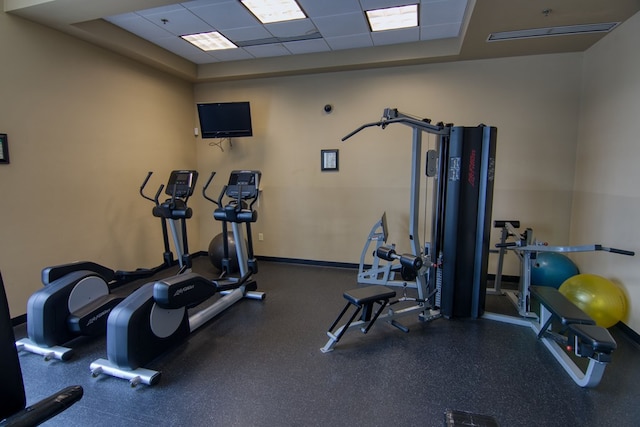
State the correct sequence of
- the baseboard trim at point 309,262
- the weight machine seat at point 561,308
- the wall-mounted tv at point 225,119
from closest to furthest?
the weight machine seat at point 561,308
the wall-mounted tv at point 225,119
the baseboard trim at point 309,262

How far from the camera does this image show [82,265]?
10.2 feet

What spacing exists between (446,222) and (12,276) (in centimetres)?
418

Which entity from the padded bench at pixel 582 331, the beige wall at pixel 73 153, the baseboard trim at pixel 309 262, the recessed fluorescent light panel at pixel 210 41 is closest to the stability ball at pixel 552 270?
the padded bench at pixel 582 331

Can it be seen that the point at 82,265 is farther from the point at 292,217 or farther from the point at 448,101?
the point at 448,101

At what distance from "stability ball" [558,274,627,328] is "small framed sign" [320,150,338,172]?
319cm

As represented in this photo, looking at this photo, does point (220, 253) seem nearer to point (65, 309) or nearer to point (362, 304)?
point (65, 309)

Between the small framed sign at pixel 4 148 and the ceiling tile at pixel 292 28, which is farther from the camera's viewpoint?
the ceiling tile at pixel 292 28

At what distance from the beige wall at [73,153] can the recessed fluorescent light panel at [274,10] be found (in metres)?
1.97

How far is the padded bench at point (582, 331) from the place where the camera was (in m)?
2.02

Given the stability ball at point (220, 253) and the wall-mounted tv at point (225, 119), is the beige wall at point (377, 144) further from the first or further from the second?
the stability ball at point (220, 253)

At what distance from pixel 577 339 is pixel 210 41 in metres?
4.82

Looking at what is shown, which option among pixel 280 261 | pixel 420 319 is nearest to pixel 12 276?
pixel 280 261

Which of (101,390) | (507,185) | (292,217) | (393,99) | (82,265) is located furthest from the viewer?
(292,217)

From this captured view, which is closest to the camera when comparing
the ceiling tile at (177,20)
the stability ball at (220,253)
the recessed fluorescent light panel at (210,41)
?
the ceiling tile at (177,20)
